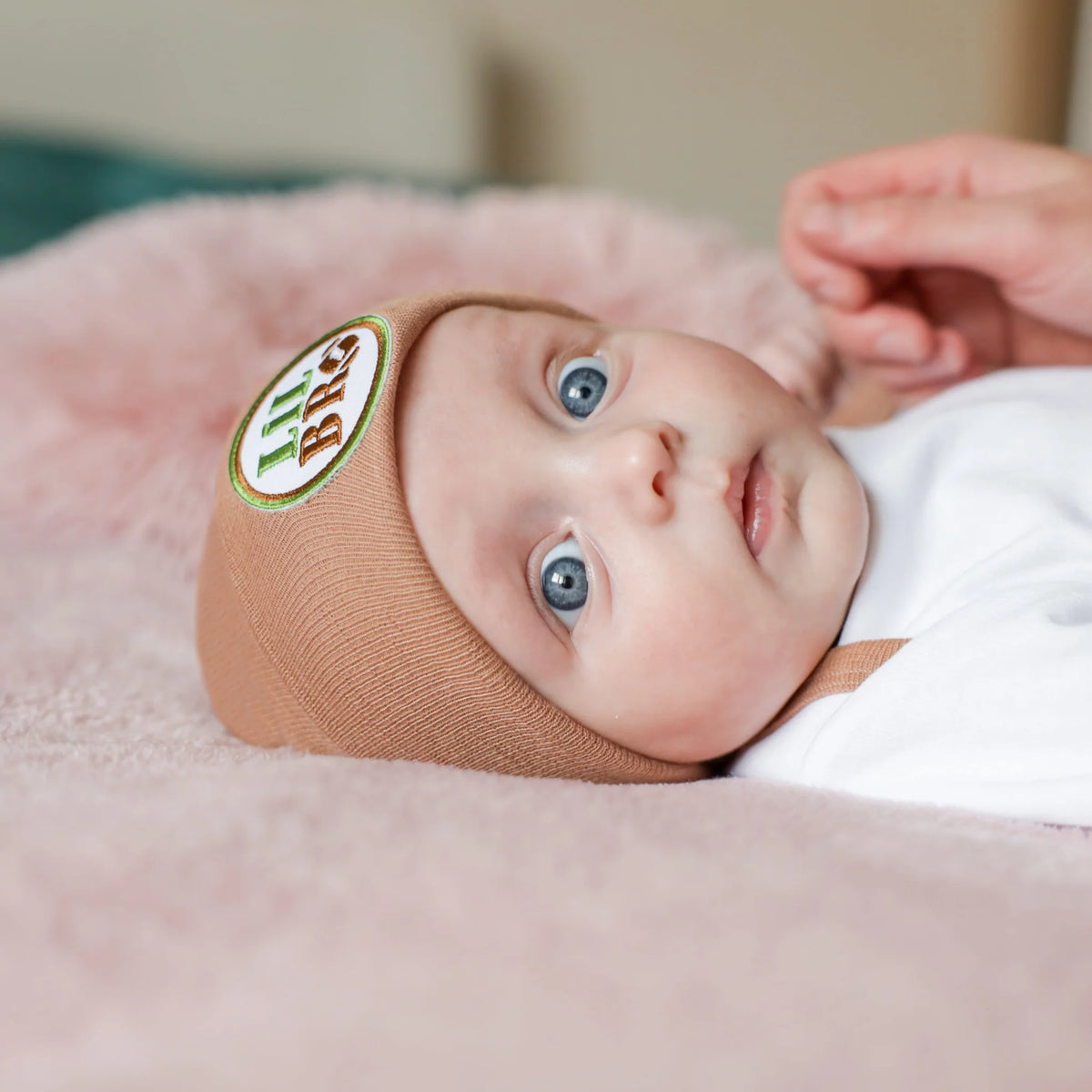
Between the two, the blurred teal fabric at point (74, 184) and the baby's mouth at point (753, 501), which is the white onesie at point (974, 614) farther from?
the blurred teal fabric at point (74, 184)

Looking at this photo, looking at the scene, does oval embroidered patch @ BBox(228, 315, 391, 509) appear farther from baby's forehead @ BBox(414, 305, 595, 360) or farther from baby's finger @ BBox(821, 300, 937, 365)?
baby's finger @ BBox(821, 300, 937, 365)

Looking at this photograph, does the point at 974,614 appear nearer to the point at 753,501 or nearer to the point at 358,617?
the point at 753,501

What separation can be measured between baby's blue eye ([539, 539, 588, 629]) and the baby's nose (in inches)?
2.5

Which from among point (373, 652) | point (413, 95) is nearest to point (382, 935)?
point (373, 652)

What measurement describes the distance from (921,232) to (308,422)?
0.65 meters

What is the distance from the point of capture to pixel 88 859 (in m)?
0.57

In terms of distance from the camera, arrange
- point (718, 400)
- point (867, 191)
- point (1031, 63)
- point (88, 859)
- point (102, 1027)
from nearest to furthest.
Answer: point (102, 1027)
point (88, 859)
point (718, 400)
point (867, 191)
point (1031, 63)

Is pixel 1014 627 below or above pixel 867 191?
below

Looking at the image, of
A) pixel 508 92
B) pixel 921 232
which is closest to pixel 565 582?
pixel 921 232

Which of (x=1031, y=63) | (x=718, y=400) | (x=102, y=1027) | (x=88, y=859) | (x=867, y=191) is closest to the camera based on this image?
(x=102, y=1027)

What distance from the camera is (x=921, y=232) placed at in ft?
3.84

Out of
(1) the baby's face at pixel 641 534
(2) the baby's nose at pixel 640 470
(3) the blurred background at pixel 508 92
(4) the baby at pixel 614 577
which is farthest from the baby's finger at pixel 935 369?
(3) the blurred background at pixel 508 92

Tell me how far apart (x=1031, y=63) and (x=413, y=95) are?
69.3 inches

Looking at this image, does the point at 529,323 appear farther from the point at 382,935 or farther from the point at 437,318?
the point at 382,935
